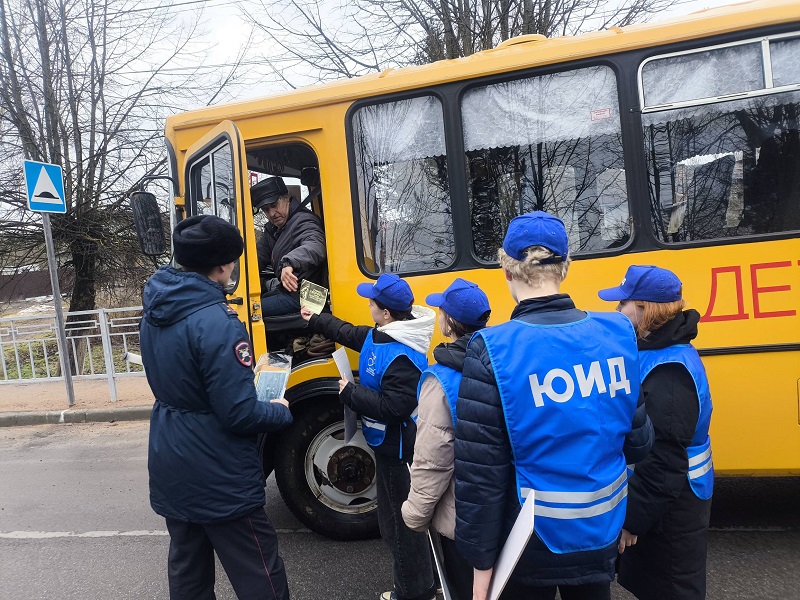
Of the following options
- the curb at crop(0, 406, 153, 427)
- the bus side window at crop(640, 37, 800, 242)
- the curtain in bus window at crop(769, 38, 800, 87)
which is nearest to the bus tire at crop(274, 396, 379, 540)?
the bus side window at crop(640, 37, 800, 242)

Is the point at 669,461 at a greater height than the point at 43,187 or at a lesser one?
lesser

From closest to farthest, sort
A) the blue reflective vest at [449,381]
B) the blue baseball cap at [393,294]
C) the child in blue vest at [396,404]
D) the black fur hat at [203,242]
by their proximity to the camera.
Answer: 1. the blue reflective vest at [449,381]
2. the black fur hat at [203,242]
3. the child in blue vest at [396,404]
4. the blue baseball cap at [393,294]

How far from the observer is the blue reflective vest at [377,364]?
2.54 metres

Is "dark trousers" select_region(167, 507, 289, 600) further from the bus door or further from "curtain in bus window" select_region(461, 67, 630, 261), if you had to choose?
"curtain in bus window" select_region(461, 67, 630, 261)

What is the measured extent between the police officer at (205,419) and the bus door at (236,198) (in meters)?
0.83

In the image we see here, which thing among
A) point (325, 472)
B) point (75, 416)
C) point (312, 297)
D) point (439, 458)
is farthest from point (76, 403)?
point (439, 458)

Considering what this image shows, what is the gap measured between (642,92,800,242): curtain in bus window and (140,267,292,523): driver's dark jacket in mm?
2441

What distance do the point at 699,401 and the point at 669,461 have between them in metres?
0.23

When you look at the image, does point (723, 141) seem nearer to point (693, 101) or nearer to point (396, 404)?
point (693, 101)

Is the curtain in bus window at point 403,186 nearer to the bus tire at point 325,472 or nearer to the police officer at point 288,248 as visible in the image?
the police officer at point 288,248

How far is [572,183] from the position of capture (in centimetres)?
322

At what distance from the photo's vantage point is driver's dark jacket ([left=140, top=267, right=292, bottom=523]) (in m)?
2.04

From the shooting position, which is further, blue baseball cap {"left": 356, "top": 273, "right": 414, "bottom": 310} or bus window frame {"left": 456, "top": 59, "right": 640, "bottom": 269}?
bus window frame {"left": 456, "top": 59, "right": 640, "bottom": 269}

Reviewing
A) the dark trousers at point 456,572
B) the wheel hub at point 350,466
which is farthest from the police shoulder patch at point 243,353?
the wheel hub at point 350,466
